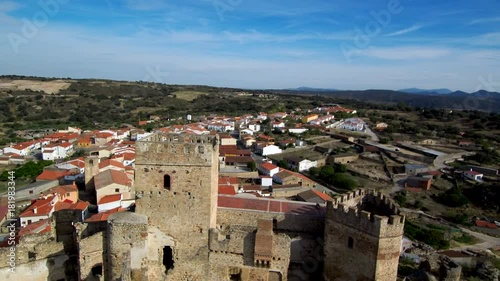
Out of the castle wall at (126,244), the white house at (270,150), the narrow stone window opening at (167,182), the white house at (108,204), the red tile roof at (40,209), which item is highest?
the narrow stone window opening at (167,182)

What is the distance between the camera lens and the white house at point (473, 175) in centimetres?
5384

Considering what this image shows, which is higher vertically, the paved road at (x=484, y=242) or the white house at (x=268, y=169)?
the white house at (x=268, y=169)

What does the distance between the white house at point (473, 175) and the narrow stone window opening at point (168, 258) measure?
53.7 m

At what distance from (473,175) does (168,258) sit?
178 ft

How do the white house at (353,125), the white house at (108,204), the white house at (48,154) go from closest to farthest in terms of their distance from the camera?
1. the white house at (108,204)
2. the white house at (48,154)
3. the white house at (353,125)

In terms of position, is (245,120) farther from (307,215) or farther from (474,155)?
(307,215)

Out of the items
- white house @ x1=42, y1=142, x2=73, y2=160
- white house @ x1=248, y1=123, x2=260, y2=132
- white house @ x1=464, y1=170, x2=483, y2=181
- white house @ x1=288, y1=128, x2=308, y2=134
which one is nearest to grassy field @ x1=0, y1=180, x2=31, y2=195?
white house @ x1=42, y1=142, x2=73, y2=160

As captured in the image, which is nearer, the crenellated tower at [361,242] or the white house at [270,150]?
the crenellated tower at [361,242]

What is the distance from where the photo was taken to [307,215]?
15.9 meters

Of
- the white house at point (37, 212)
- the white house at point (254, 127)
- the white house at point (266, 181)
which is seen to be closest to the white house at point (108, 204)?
the white house at point (37, 212)

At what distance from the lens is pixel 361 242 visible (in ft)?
43.6

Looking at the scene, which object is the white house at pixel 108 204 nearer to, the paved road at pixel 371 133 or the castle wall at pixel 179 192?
the castle wall at pixel 179 192

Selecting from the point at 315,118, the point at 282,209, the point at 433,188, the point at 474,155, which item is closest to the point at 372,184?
the point at 433,188

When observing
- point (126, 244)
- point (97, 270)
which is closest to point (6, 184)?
point (97, 270)
